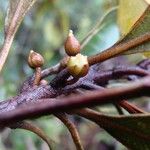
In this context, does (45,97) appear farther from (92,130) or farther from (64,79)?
(92,130)

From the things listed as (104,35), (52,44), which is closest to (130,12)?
(104,35)

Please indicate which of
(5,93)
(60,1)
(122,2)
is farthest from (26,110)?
(60,1)

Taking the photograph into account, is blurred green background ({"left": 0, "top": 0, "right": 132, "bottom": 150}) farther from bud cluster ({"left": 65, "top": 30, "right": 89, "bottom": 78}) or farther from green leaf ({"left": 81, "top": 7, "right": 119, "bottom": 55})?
bud cluster ({"left": 65, "top": 30, "right": 89, "bottom": 78})

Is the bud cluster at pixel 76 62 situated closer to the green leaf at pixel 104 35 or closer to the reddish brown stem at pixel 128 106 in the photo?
the reddish brown stem at pixel 128 106

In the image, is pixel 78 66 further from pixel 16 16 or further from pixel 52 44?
pixel 52 44

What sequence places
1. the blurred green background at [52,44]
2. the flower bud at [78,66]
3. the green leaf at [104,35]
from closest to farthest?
1. the flower bud at [78,66]
2. the green leaf at [104,35]
3. the blurred green background at [52,44]

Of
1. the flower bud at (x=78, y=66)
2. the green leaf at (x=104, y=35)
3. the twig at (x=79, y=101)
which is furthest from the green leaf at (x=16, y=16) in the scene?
the green leaf at (x=104, y=35)

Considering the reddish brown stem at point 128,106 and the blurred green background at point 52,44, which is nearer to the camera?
the reddish brown stem at point 128,106
